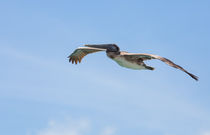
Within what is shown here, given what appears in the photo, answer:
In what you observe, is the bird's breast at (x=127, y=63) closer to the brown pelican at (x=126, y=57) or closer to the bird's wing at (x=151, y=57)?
the brown pelican at (x=126, y=57)

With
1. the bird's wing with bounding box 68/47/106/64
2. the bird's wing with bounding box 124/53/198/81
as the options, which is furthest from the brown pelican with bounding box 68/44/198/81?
the bird's wing with bounding box 68/47/106/64

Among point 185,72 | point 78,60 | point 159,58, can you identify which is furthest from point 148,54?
point 78,60

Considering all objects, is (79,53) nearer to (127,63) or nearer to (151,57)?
(127,63)

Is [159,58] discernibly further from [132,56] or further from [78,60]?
[78,60]

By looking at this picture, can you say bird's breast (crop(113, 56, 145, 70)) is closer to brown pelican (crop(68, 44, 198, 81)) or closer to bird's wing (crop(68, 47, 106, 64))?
brown pelican (crop(68, 44, 198, 81))

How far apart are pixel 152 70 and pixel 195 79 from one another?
546 cm

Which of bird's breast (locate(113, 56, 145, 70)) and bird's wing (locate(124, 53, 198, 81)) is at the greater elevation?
bird's wing (locate(124, 53, 198, 81))

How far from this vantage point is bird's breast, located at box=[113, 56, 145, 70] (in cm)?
2611

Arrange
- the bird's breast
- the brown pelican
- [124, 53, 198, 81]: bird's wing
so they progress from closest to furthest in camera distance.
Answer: [124, 53, 198, 81]: bird's wing → the brown pelican → the bird's breast

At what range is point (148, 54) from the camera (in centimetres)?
2456

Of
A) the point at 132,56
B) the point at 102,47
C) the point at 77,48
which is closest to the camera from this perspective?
the point at 132,56

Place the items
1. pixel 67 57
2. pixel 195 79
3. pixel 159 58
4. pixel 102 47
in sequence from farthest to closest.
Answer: pixel 67 57 → pixel 102 47 → pixel 159 58 → pixel 195 79

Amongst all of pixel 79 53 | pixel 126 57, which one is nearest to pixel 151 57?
pixel 126 57

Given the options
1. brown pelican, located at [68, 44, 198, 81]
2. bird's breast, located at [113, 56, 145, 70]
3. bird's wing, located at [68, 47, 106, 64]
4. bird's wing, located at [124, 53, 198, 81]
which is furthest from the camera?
bird's wing, located at [68, 47, 106, 64]
